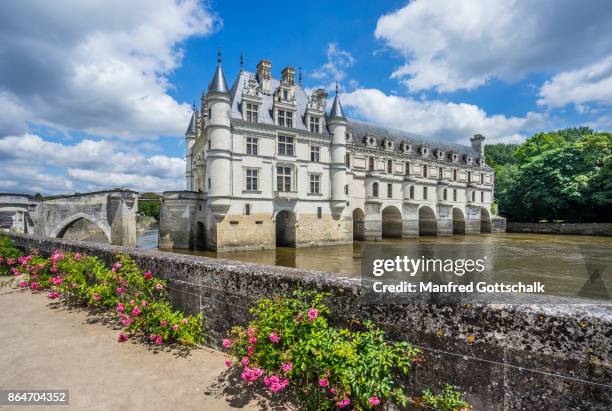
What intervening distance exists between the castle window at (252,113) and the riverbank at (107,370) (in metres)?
21.2

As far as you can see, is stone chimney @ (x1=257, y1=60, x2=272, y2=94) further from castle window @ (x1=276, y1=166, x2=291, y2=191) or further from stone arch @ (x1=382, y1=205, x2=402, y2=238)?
stone arch @ (x1=382, y1=205, x2=402, y2=238)

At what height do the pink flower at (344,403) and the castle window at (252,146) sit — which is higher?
A: the castle window at (252,146)

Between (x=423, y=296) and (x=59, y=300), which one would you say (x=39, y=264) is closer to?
(x=59, y=300)

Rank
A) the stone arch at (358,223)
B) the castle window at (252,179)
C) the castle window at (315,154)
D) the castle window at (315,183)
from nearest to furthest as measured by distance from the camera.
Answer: the castle window at (252,179) < the castle window at (315,183) < the castle window at (315,154) < the stone arch at (358,223)

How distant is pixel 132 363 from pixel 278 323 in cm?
189

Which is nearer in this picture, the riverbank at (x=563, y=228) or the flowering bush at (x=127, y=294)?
the flowering bush at (x=127, y=294)

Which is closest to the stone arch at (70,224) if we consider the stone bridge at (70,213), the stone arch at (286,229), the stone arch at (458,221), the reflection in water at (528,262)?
the stone bridge at (70,213)

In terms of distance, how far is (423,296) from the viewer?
2316mm

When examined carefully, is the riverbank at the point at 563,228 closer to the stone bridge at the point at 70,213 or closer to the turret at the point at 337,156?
the turret at the point at 337,156

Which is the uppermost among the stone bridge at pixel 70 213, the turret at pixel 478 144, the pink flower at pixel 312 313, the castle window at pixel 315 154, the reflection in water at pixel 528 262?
the turret at pixel 478 144

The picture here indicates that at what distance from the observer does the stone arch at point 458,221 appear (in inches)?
1684

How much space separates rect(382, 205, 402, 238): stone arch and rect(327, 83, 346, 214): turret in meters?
10.0

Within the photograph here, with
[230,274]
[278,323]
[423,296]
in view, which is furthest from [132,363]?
[423,296]

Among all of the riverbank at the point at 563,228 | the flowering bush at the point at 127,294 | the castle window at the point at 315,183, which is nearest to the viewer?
the flowering bush at the point at 127,294
